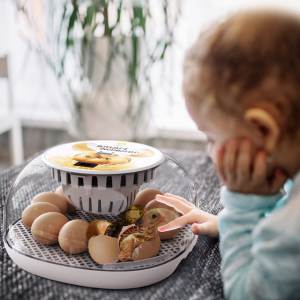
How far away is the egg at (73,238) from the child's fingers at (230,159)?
10.1 inches

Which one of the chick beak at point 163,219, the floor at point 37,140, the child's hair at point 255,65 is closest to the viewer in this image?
the child's hair at point 255,65

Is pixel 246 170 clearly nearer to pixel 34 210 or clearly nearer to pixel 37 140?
pixel 34 210

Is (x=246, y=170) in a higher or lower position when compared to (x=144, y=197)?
higher

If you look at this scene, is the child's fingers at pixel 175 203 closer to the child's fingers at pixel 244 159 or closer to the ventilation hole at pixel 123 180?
the ventilation hole at pixel 123 180

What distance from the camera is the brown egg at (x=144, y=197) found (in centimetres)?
62

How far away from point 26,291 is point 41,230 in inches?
4.2

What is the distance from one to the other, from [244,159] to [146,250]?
230 millimetres

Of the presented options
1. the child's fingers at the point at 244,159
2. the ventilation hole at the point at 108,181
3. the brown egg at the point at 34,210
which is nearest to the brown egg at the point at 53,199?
the brown egg at the point at 34,210

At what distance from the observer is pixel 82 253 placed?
0.51m

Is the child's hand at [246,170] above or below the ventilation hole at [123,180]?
above

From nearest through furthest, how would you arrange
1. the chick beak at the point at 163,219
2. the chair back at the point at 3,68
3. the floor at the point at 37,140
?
the chick beak at the point at 163,219
the chair back at the point at 3,68
the floor at the point at 37,140

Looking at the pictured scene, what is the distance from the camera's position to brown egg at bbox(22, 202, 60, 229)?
564 mm

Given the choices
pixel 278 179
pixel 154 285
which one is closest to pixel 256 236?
pixel 278 179

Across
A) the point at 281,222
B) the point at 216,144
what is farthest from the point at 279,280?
the point at 216,144
